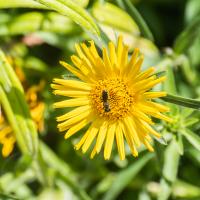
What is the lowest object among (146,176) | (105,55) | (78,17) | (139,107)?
(146,176)

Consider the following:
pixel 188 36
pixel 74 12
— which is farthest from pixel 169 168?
pixel 74 12

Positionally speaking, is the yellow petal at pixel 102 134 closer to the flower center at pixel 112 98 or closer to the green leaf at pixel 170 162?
the flower center at pixel 112 98

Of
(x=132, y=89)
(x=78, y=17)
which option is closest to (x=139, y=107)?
(x=132, y=89)

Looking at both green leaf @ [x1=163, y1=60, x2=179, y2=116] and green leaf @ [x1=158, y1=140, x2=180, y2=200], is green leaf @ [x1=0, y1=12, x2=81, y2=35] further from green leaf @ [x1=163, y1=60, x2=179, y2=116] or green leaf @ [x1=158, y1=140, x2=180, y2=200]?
green leaf @ [x1=158, y1=140, x2=180, y2=200]

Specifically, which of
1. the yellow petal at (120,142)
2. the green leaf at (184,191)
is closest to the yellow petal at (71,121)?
the yellow petal at (120,142)

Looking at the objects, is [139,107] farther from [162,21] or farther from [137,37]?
[162,21]

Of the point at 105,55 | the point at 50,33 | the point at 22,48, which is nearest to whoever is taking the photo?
the point at 105,55
